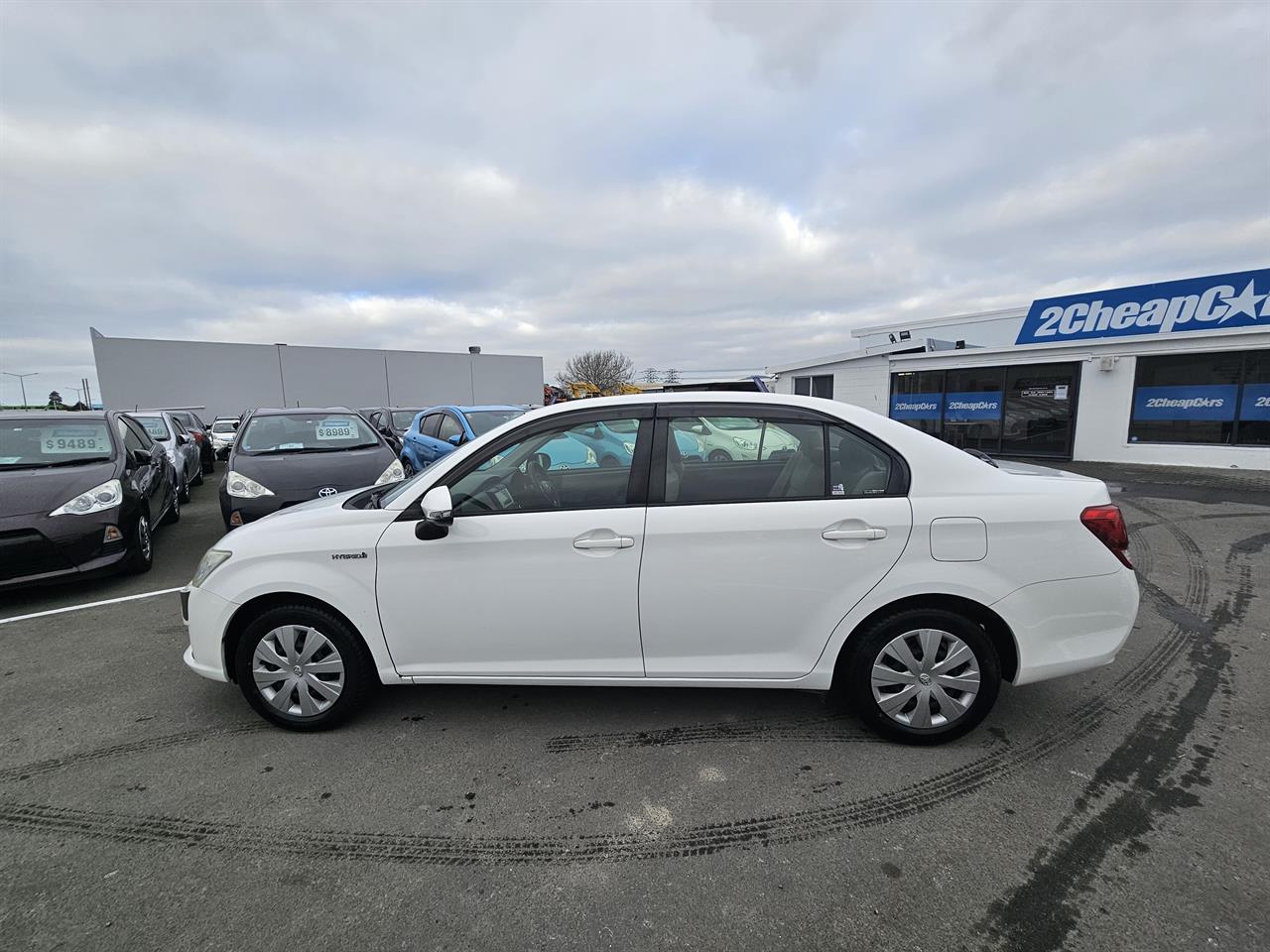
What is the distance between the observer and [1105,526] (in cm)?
266

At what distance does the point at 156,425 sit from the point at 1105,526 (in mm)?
14342

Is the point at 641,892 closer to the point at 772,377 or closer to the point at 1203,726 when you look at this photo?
the point at 1203,726

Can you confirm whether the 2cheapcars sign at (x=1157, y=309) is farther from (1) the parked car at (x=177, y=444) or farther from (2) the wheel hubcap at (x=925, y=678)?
(1) the parked car at (x=177, y=444)

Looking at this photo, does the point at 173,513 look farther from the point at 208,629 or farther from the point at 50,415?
the point at 208,629

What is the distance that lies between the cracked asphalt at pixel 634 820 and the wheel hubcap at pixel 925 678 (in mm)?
208

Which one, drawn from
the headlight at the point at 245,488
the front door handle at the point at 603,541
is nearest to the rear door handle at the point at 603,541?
the front door handle at the point at 603,541

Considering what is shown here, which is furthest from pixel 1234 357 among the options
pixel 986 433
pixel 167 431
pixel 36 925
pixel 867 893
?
pixel 167 431

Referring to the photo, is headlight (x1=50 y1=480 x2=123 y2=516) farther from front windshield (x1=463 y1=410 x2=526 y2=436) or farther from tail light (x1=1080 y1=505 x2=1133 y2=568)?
tail light (x1=1080 y1=505 x2=1133 y2=568)

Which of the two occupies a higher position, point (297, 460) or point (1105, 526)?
point (297, 460)

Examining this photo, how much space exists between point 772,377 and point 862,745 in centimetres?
2025

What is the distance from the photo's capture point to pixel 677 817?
7.80ft

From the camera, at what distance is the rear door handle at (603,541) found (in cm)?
269

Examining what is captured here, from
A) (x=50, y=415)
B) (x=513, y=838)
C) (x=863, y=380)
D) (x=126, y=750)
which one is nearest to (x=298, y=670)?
(x=126, y=750)

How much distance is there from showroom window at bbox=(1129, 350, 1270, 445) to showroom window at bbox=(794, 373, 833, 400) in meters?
7.62
